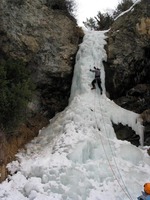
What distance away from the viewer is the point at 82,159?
37.1 ft

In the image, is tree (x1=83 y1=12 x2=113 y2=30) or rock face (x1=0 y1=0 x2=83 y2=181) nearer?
rock face (x1=0 y1=0 x2=83 y2=181)

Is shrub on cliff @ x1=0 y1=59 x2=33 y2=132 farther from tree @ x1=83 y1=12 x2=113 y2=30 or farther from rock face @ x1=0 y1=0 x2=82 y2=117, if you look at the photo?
tree @ x1=83 y1=12 x2=113 y2=30

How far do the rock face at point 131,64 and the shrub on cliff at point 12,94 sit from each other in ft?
14.2

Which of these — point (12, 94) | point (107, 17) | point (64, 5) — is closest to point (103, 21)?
point (107, 17)

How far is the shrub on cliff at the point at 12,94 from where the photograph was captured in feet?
38.7

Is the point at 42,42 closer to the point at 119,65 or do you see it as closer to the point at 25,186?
the point at 119,65

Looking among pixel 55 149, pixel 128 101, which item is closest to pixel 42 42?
pixel 128 101

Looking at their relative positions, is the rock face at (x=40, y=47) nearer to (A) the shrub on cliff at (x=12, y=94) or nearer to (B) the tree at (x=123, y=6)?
(A) the shrub on cliff at (x=12, y=94)

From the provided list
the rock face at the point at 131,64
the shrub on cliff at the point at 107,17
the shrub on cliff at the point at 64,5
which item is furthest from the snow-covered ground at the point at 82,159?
the shrub on cliff at the point at 107,17

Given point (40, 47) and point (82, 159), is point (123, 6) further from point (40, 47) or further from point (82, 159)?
point (82, 159)

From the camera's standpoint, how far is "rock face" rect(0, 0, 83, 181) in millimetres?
14414

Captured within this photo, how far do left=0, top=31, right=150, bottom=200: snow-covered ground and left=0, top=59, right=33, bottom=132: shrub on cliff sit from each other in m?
1.23

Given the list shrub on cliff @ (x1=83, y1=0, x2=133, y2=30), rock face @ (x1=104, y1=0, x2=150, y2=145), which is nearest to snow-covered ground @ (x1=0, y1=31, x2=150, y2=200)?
rock face @ (x1=104, y1=0, x2=150, y2=145)

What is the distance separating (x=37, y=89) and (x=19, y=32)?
258cm
